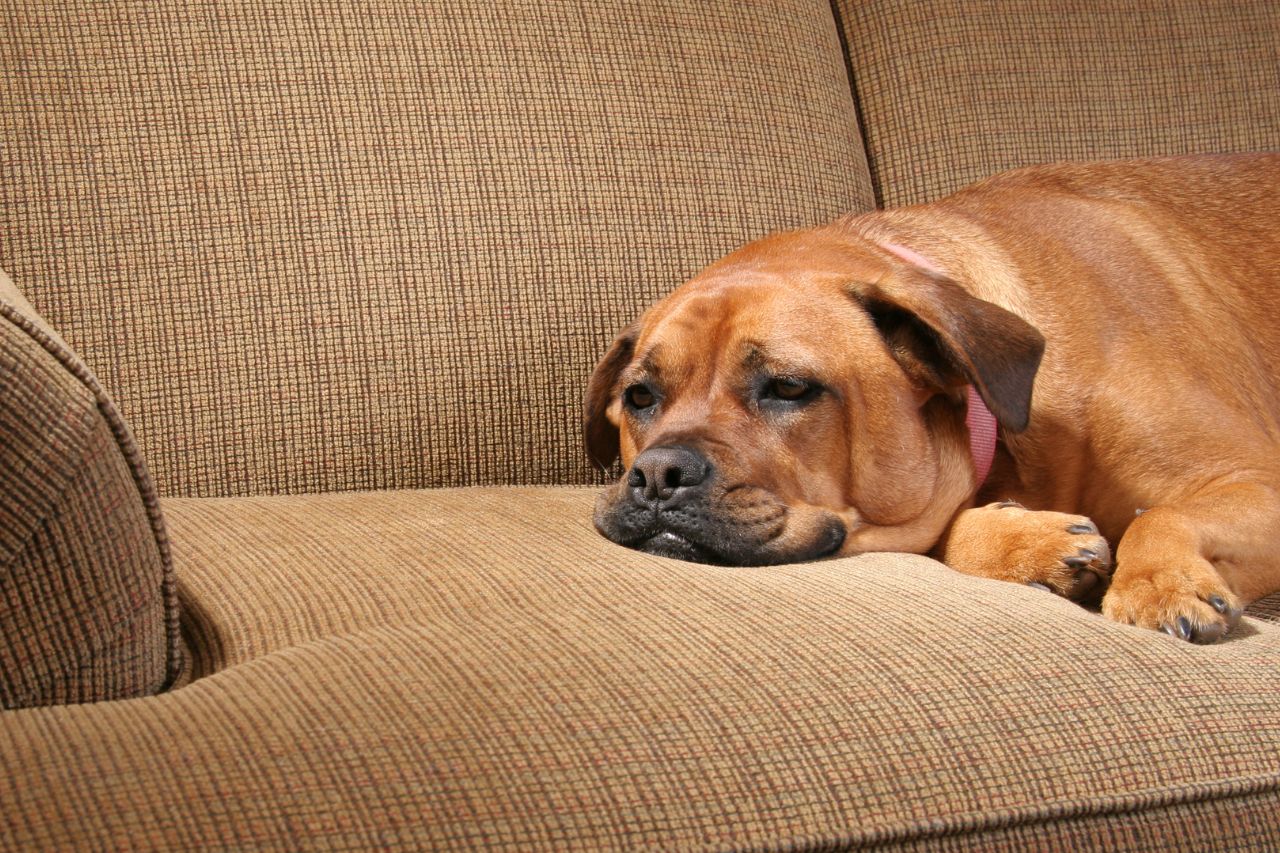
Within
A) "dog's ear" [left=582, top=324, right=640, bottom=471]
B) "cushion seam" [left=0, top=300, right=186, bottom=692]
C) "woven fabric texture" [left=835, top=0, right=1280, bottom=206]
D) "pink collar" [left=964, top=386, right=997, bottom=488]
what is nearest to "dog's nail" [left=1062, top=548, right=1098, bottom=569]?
"pink collar" [left=964, top=386, right=997, bottom=488]

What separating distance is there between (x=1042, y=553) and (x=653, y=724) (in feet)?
2.75

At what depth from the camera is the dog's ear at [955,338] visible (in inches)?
74.6

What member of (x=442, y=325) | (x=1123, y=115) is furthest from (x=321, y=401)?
(x=1123, y=115)

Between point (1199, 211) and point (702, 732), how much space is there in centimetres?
183

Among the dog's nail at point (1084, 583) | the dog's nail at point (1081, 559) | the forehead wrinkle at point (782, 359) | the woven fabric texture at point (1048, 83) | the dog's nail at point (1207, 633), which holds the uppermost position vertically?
the woven fabric texture at point (1048, 83)

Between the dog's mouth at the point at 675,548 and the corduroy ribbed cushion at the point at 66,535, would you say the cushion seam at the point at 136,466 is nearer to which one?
the corduroy ribbed cushion at the point at 66,535

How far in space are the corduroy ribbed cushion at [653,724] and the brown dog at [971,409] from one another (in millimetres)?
226

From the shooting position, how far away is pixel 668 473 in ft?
6.13

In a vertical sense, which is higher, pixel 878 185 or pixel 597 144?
pixel 597 144

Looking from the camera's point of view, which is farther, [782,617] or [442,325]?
[442,325]

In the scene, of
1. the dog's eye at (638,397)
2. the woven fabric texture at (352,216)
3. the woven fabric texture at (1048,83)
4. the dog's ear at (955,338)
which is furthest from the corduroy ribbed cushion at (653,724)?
the woven fabric texture at (1048,83)

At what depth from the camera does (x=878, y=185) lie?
3.04 metres

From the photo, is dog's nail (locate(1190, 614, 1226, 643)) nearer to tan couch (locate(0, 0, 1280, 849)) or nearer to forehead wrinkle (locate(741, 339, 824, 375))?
tan couch (locate(0, 0, 1280, 849))

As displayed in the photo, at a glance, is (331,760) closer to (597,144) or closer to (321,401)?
(321,401)
